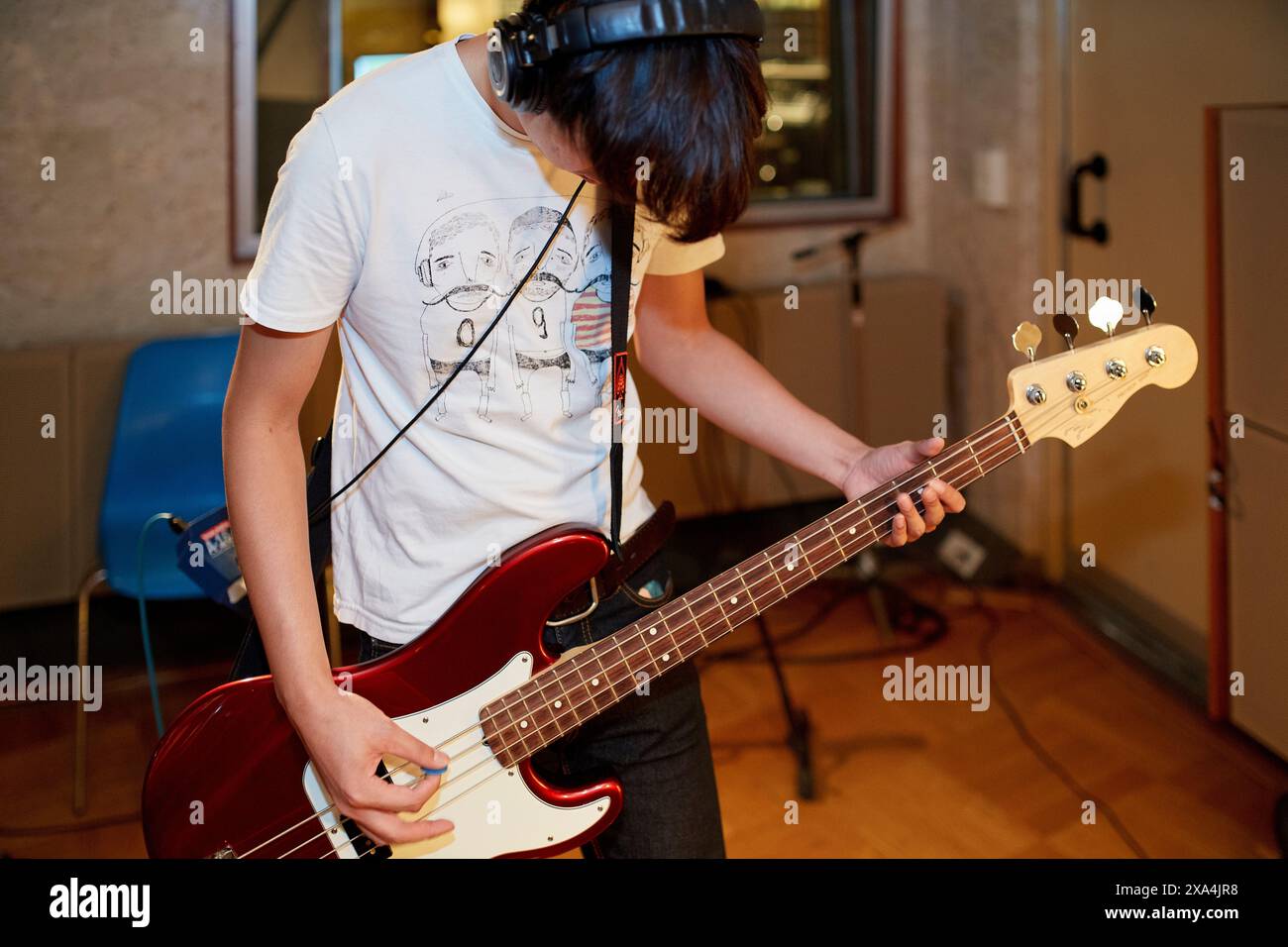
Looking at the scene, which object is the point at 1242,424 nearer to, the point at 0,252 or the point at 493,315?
the point at 493,315

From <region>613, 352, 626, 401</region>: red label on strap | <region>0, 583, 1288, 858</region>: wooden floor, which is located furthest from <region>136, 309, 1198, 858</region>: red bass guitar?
<region>0, 583, 1288, 858</region>: wooden floor

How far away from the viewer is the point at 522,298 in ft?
4.34

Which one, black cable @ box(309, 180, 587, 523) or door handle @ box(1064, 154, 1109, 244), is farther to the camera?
door handle @ box(1064, 154, 1109, 244)

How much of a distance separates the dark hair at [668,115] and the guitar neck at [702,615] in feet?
1.55

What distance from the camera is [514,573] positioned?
4.48 ft

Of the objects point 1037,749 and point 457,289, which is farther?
point 1037,749

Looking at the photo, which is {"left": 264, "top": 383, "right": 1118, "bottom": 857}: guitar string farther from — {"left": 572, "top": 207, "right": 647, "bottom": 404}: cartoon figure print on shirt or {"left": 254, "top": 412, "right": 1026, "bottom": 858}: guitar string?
{"left": 572, "top": 207, "right": 647, "bottom": 404}: cartoon figure print on shirt

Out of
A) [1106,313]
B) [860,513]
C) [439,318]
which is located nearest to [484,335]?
Result: [439,318]

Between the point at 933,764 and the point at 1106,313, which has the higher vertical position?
the point at 1106,313

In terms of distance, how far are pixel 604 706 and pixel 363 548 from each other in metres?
0.32

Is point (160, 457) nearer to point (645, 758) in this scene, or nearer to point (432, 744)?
point (432, 744)

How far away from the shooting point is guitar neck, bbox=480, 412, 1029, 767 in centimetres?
141

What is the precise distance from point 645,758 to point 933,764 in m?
1.44

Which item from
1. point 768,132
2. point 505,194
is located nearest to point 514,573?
point 505,194
